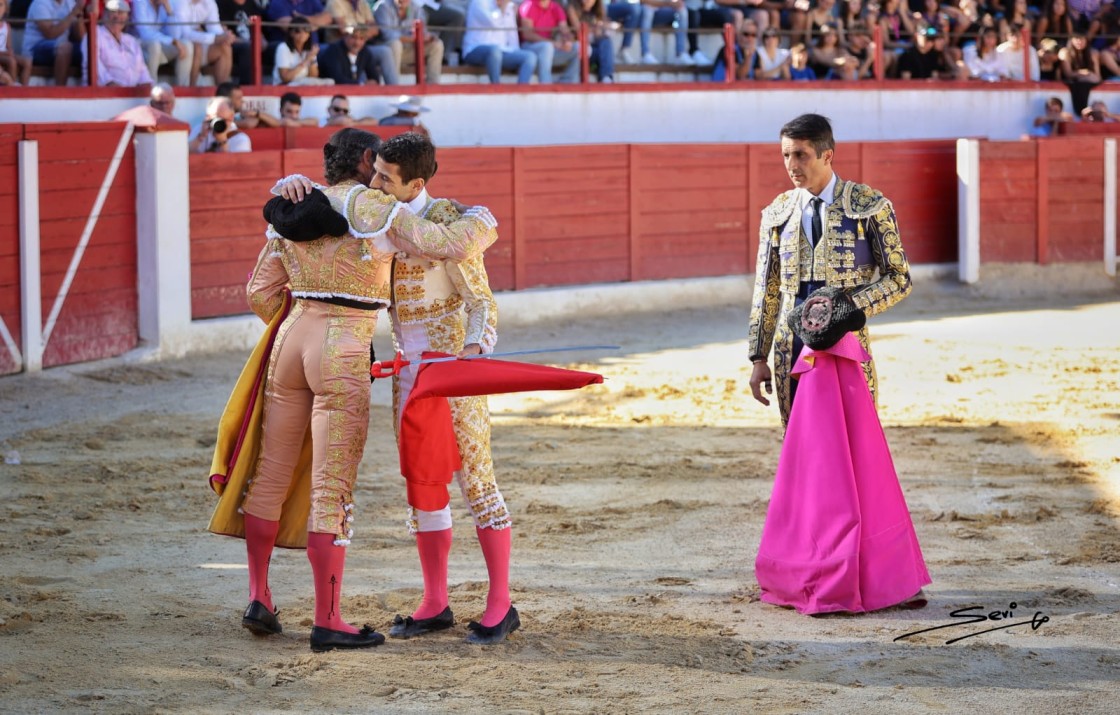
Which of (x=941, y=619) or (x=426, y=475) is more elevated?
(x=426, y=475)

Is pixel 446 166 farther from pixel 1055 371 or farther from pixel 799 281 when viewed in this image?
pixel 799 281

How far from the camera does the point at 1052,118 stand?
15.1m

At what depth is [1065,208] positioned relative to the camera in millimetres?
14156

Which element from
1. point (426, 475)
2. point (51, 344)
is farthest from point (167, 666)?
point (51, 344)

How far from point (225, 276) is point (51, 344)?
4.77 feet

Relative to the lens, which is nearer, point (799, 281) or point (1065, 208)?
point (799, 281)

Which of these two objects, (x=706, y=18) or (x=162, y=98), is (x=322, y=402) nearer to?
(x=162, y=98)

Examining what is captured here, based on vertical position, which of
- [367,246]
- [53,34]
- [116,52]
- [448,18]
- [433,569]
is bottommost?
[433,569]

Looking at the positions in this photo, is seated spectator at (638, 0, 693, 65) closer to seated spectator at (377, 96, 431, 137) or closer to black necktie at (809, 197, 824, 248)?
seated spectator at (377, 96, 431, 137)

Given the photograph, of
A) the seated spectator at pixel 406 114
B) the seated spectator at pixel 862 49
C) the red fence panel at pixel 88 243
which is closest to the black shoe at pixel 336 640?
the red fence panel at pixel 88 243

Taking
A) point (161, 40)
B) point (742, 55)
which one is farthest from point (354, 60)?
point (742, 55)

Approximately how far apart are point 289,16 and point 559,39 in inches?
108

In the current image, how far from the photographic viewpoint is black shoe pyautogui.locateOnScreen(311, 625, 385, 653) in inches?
153

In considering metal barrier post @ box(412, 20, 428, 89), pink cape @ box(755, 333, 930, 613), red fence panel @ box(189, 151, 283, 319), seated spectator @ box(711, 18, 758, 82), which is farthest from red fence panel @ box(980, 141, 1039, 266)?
pink cape @ box(755, 333, 930, 613)
